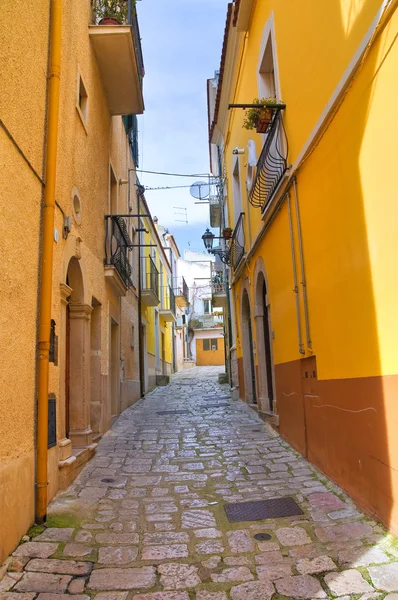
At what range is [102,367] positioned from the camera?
7.45m

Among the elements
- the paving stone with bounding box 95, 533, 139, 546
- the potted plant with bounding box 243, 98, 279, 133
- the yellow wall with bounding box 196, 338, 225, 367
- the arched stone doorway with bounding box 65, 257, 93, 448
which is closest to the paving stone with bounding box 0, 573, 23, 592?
the paving stone with bounding box 95, 533, 139, 546

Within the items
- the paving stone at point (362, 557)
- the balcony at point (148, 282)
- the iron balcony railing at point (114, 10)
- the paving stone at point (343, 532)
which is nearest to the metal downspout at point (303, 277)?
the paving stone at point (343, 532)

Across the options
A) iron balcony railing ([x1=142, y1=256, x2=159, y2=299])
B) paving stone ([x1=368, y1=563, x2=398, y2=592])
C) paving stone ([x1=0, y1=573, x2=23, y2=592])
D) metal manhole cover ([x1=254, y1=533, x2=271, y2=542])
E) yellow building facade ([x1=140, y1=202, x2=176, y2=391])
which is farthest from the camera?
iron balcony railing ([x1=142, y1=256, x2=159, y2=299])

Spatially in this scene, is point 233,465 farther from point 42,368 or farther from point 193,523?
point 42,368

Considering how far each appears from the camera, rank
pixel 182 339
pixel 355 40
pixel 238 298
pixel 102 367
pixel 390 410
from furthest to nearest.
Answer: pixel 182 339
pixel 238 298
pixel 102 367
pixel 355 40
pixel 390 410

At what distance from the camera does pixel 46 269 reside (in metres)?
4.30

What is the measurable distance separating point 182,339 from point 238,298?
22.9 meters

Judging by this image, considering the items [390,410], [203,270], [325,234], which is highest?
[203,270]

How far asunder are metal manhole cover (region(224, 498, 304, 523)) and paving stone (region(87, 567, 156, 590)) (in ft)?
3.54

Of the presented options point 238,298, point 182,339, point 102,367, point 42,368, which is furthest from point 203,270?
point 42,368

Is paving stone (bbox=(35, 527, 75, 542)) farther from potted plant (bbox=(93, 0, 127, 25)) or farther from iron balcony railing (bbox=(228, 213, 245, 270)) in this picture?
potted plant (bbox=(93, 0, 127, 25))

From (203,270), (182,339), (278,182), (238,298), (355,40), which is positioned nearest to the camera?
(355,40)

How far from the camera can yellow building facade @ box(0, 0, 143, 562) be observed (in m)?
3.59

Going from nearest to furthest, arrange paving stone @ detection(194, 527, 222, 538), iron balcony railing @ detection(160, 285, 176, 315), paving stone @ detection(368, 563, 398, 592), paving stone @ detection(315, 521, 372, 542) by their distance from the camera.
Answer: paving stone @ detection(368, 563, 398, 592) < paving stone @ detection(315, 521, 372, 542) < paving stone @ detection(194, 527, 222, 538) < iron balcony railing @ detection(160, 285, 176, 315)
